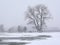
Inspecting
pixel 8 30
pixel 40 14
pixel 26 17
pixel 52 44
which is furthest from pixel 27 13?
pixel 52 44

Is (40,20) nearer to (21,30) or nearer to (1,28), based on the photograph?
(21,30)

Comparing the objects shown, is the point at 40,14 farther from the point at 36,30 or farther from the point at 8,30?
the point at 8,30

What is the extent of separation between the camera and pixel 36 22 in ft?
104

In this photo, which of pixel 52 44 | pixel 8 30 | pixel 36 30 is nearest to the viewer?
pixel 52 44

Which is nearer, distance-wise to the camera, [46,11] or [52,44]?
[52,44]

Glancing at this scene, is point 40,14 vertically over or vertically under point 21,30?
over

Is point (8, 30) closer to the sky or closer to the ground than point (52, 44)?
closer to the ground

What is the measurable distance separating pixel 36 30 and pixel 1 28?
9.04 m

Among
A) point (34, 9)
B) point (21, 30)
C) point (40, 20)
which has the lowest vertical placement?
point (21, 30)

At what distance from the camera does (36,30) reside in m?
31.0

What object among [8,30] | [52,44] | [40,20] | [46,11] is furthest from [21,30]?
[52,44]

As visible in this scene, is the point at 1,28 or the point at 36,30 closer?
the point at 36,30

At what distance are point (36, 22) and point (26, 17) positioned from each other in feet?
8.96

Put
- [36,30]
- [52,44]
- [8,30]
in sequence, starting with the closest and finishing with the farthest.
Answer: [52,44] → [36,30] → [8,30]
